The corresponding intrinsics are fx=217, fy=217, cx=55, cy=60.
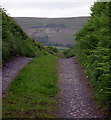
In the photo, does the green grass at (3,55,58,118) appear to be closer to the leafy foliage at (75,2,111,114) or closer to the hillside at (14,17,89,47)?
the leafy foliage at (75,2,111,114)

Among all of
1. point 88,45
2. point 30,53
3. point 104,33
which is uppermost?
point 104,33

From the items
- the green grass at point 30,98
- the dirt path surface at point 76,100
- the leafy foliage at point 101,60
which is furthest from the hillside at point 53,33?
the green grass at point 30,98

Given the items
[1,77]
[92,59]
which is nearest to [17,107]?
[1,77]

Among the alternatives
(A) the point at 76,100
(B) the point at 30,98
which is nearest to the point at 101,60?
(A) the point at 76,100

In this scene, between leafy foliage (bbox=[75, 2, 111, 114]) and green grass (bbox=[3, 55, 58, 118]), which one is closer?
green grass (bbox=[3, 55, 58, 118])

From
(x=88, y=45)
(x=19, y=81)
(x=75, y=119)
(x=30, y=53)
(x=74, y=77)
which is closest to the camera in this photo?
(x=75, y=119)

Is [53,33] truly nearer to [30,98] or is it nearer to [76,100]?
[76,100]

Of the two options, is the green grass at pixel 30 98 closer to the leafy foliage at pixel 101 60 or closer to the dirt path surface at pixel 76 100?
the dirt path surface at pixel 76 100

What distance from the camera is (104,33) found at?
10617 mm

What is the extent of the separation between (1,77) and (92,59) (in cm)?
476

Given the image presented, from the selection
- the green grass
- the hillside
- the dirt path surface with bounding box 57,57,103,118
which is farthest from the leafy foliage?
the hillside

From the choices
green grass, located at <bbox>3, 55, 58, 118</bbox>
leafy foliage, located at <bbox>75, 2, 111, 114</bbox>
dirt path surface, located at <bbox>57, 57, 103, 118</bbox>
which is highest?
leafy foliage, located at <bbox>75, 2, 111, 114</bbox>

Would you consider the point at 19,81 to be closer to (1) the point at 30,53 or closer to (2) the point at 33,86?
(2) the point at 33,86

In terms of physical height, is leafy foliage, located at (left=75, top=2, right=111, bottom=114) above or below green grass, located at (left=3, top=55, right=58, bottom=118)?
above
